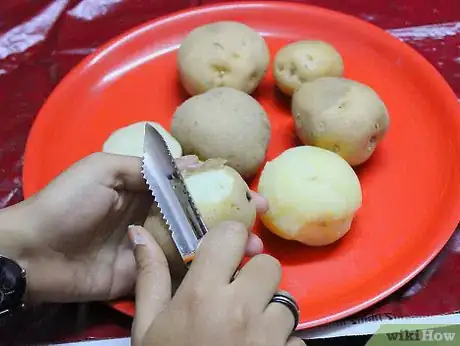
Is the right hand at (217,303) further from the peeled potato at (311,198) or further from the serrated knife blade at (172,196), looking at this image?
the peeled potato at (311,198)

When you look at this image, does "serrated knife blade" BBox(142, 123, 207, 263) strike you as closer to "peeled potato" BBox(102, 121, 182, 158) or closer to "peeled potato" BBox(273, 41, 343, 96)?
"peeled potato" BBox(102, 121, 182, 158)

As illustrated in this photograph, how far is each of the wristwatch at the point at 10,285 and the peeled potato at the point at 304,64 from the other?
1.68ft

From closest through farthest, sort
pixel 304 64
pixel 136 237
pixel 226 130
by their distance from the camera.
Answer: pixel 136 237, pixel 226 130, pixel 304 64

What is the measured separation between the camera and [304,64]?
1.01 meters

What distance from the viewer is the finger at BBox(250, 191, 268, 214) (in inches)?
32.8

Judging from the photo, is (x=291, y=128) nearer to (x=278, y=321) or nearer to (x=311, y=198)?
(x=311, y=198)

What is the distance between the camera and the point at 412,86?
1065 mm

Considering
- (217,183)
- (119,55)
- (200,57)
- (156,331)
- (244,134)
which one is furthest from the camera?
(119,55)

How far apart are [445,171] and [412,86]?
184 millimetres

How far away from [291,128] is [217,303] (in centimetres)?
52

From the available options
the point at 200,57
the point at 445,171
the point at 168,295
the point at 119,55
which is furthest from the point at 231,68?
the point at 168,295

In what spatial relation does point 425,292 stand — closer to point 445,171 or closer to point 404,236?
point 404,236

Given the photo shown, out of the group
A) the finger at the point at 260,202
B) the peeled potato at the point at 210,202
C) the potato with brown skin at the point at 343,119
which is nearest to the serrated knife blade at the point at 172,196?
the peeled potato at the point at 210,202

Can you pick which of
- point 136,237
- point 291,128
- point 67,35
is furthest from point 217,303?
point 67,35
